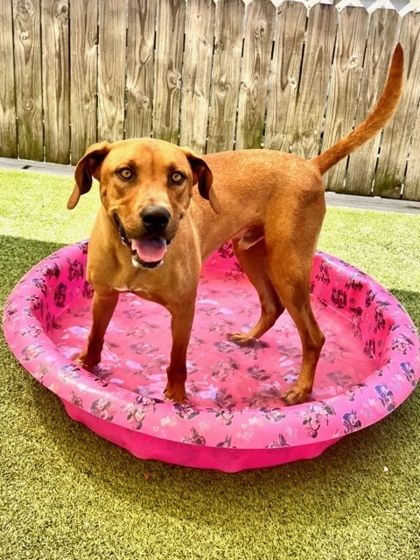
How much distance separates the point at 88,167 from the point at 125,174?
0.31 metres

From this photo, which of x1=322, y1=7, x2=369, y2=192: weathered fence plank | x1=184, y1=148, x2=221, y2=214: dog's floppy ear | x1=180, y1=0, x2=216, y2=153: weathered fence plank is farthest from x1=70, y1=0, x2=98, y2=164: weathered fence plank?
x1=184, y1=148, x2=221, y2=214: dog's floppy ear

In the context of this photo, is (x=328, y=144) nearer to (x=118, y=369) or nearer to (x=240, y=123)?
(x=240, y=123)

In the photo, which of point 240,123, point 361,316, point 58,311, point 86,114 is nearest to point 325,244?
point 361,316

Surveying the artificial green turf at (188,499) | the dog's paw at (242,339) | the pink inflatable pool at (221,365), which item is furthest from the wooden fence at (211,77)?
the artificial green turf at (188,499)

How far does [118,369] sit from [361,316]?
1.78 m

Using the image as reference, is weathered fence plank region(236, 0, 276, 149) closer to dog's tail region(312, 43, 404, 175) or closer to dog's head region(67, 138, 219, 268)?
dog's tail region(312, 43, 404, 175)

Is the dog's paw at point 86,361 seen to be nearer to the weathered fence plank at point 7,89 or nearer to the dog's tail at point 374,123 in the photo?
the dog's tail at point 374,123

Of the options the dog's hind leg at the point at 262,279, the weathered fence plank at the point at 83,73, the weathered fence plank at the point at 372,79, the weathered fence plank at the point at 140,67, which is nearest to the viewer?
the dog's hind leg at the point at 262,279

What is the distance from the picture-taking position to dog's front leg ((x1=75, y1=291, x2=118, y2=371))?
3471 mm

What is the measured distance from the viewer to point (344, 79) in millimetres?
6602

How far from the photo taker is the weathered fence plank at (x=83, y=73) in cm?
654

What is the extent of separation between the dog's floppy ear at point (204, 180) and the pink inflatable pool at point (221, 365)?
1.05 metres

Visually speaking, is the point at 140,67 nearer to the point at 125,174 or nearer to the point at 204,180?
the point at 204,180

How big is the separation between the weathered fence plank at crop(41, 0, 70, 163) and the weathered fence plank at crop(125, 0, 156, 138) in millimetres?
697
